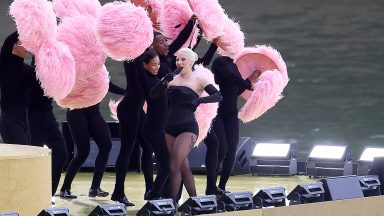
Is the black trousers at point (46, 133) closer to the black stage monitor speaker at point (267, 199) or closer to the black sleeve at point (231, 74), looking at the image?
the black sleeve at point (231, 74)

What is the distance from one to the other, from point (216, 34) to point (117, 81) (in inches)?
172

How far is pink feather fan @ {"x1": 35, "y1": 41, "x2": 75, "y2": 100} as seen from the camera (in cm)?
711

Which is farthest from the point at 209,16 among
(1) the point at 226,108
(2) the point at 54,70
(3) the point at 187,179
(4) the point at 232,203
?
(4) the point at 232,203

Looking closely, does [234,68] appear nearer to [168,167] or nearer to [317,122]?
[168,167]

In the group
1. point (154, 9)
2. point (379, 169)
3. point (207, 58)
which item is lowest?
point (379, 169)

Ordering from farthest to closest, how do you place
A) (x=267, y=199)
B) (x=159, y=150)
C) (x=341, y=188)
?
(x=159, y=150) → (x=341, y=188) → (x=267, y=199)

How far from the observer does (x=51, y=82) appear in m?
7.11

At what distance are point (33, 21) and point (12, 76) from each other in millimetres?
463

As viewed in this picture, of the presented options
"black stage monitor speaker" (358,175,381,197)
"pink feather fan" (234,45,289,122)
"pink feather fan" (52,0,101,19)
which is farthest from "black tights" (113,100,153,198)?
"black stage monitor speaker" (358,175,381,197)

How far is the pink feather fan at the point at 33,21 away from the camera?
7.00m

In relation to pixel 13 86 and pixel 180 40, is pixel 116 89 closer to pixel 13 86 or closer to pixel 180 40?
pixel 180 40

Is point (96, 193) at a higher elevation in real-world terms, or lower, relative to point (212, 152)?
lower

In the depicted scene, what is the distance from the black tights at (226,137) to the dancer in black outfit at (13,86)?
167 cm

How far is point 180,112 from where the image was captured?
7.35m
